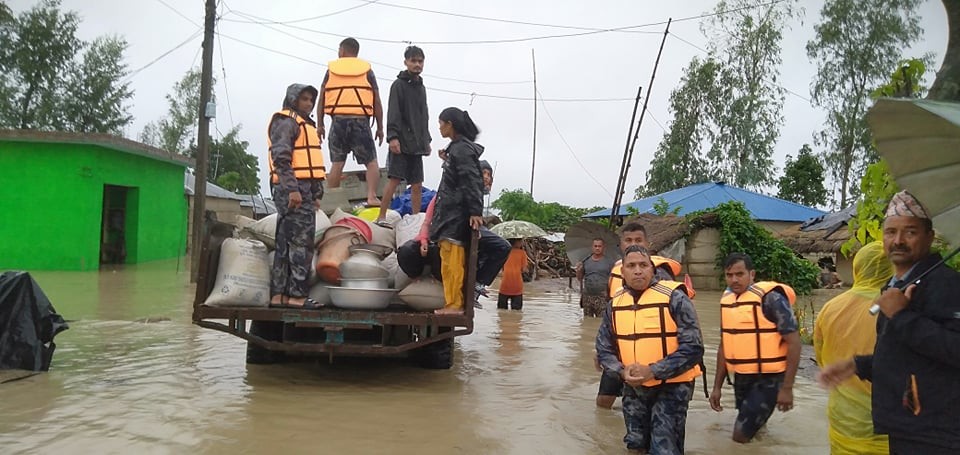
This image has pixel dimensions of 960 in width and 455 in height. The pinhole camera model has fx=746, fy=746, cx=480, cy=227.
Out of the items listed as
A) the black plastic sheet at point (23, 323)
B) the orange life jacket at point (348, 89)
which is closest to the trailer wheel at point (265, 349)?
the black plastic sheet at point (23, 323)

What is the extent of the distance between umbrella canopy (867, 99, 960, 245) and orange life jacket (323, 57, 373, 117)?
5.81 metres

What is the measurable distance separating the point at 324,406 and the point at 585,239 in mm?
7113

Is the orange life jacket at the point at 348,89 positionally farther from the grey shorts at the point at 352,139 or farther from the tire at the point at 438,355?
the tire at the point at 438,355

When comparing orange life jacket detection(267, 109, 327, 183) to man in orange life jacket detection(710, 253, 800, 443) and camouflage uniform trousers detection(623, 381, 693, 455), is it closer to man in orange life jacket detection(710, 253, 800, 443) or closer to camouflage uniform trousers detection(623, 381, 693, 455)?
camouflage uniform trousers detection(623, 381, 693, 455)

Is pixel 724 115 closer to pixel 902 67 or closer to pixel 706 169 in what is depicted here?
pixel 706 169

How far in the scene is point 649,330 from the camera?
419 cm

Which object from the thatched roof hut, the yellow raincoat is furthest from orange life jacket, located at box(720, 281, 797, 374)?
the thatched roof hut

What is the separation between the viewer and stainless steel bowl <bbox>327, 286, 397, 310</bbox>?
19.5 ft

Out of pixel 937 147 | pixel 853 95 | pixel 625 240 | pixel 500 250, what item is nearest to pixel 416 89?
pixel 500 250

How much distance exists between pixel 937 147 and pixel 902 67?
1410 mm

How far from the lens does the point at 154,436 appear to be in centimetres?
464

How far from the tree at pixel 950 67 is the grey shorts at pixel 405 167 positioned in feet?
16.1

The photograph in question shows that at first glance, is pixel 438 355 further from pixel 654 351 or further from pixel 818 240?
pixel 818 240

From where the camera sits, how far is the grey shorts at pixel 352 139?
7816mm
